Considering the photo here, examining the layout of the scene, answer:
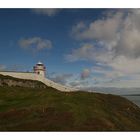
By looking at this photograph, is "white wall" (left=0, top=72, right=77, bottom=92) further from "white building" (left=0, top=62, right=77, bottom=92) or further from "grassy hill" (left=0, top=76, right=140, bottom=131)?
"grassy hill" (left=0, top=76, right=140, bottom=131)

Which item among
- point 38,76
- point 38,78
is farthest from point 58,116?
point 38,76

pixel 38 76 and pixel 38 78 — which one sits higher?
pixel 38 76

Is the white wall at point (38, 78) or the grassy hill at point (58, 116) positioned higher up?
the white wall at point (38, 78)

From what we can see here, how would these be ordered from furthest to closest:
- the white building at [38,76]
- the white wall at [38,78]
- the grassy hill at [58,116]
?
the white wall at [38,78], the white building at [38,76], the grassy hill at [58,116]

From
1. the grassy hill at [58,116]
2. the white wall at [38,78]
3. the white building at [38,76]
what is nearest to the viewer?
the grassy hill at [58,116]

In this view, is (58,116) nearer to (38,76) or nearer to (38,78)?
(38,78)

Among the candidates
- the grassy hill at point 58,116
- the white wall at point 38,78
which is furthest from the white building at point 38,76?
the grassy hill at point 58,116

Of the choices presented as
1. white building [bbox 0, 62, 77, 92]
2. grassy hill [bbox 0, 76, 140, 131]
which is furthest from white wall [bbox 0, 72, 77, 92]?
grassy hill [bbox 0, 76, 140, 131]

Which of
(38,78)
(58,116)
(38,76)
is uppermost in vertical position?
(38,76)

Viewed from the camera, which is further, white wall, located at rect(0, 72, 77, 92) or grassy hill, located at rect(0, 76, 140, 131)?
white wall, located at rect(0, 72, 77, 92)

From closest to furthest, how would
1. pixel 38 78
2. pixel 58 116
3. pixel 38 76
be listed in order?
pixel 58 116
pixel 38 78
pixel 38 76

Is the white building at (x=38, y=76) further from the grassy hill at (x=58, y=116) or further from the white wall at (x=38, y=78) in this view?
the grassy hill at (x=58, y=116)
